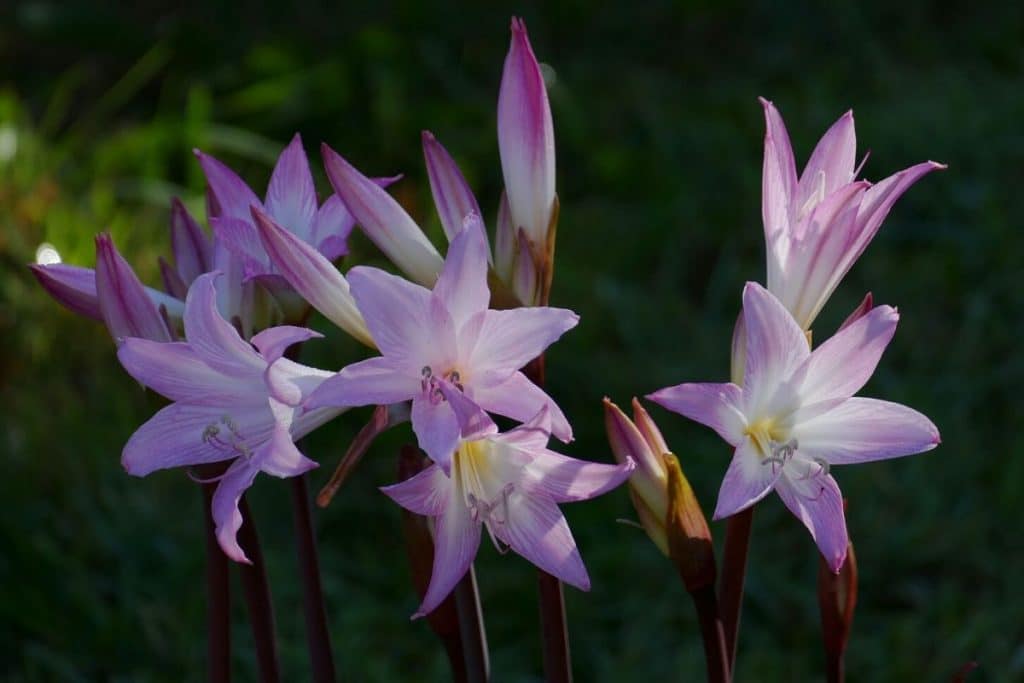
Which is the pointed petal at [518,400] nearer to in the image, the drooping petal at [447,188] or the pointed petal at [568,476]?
the pointed petal at [568,476]

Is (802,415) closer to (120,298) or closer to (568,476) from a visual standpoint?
(568,476)


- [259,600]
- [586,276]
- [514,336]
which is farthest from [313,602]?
[586,276]

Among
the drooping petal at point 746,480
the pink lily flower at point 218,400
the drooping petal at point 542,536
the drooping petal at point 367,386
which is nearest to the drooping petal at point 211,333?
the pink lily flower at point 218,400

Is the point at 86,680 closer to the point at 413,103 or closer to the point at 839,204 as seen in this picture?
the point at 839,204

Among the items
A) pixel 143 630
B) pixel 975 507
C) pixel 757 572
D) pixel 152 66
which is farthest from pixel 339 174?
pixel 152 66

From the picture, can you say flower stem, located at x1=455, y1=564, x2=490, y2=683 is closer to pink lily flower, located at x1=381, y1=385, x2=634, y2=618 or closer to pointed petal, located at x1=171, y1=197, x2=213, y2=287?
pink lily flower, located at x1=381, y1=385, x2=634, y2=618

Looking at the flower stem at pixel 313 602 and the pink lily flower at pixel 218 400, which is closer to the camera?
the pink lily flower at pixel 218 400
